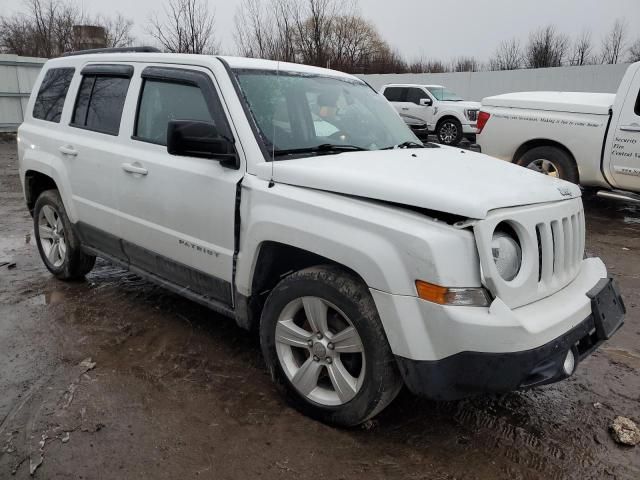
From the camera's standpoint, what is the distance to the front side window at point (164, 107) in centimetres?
337

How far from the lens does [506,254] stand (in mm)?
2385

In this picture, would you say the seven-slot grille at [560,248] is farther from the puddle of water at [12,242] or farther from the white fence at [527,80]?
the white fence at [527,80]

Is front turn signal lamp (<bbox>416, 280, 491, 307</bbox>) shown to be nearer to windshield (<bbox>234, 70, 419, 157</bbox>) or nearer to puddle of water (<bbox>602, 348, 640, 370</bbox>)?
windshield (<bbox>234, 70, 419, 157</bbox>)

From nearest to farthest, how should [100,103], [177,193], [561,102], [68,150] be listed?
[177,193] < [100,103] < [68,150] < [561,102]

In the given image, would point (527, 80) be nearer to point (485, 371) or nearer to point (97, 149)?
point (97, 149)

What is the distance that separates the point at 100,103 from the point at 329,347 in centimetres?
278

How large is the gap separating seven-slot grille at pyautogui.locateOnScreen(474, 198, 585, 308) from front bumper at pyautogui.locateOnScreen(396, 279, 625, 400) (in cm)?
23

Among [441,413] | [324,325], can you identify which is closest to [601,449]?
[441,413]

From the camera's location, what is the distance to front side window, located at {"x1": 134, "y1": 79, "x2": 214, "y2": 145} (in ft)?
11.0

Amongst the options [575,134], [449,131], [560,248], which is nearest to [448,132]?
[449,131]

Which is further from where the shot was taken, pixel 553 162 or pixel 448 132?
pixel 448 132

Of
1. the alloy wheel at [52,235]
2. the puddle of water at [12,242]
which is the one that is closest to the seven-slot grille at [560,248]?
the alloy wheel at [52,235]

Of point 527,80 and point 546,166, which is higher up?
point 527,80

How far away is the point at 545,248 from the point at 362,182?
927 mm
